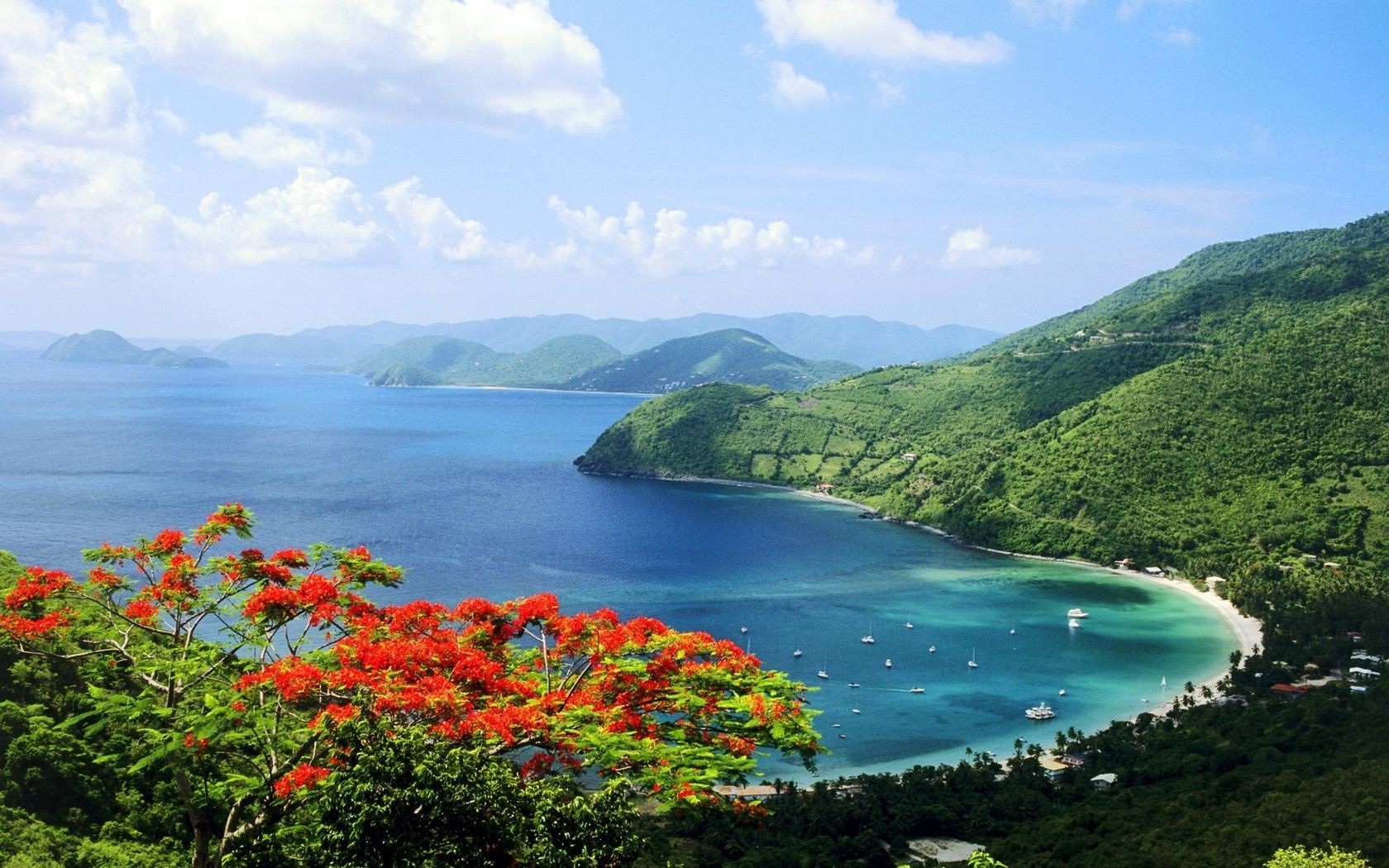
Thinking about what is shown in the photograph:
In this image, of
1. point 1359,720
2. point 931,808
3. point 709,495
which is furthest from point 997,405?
point 931,808

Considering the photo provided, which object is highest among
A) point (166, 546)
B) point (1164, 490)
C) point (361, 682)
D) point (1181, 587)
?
point (166, 546)

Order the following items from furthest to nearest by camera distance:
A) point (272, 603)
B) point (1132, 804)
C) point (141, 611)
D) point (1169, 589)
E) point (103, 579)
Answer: point (1169, 589) → point (1132, 804) → point (141, 611) → point (103, 579) → point (272, 603)

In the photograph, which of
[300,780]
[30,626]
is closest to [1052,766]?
[300,780]

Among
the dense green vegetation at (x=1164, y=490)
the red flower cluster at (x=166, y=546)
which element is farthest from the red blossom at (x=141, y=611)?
the dense green vegetation at (x=1164, y=490)

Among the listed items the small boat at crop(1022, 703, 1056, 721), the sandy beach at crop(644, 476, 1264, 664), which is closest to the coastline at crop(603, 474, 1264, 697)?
the sandy beach at crop(644, 476, 1264, 664)

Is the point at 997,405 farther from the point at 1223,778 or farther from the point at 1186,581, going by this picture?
the point at 1223,778

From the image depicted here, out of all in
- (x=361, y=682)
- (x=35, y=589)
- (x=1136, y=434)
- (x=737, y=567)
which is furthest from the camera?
(x=1136, y=434)

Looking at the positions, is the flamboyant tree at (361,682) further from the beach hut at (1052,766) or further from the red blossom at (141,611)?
the beach hut at (1052,766)

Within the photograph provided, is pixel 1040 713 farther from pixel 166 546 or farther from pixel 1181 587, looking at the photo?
pixel 166 546
